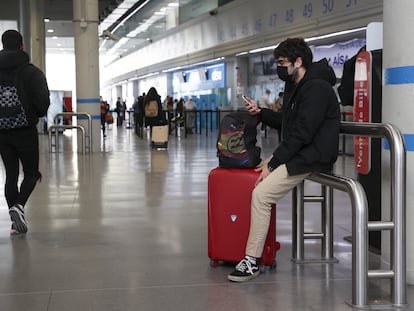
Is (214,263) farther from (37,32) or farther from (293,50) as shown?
(37,32)

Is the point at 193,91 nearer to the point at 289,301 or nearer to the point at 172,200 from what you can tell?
the point at 172,200

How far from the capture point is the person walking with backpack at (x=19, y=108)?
599cm

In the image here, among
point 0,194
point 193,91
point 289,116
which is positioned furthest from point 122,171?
point 193,91

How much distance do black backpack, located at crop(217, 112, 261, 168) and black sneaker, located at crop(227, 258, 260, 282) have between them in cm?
67

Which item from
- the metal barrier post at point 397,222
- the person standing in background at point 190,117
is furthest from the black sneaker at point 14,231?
the person standing in background at point 190,117

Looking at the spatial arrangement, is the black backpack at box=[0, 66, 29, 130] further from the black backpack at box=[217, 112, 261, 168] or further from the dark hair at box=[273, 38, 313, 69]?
the dark hair at box=[273, 38, 313, 69]

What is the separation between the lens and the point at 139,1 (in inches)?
1516

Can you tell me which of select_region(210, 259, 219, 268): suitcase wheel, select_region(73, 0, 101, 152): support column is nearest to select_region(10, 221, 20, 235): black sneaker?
select_region(210, 259, 219, 268): suitcase wheel

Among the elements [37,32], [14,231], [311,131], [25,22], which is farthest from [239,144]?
[25,22]

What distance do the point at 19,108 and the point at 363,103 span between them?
2.90 meters

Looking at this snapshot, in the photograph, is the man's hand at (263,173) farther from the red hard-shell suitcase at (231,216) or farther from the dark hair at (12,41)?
the dark hair at (12,41)

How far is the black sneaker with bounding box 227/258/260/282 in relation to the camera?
14.6ft

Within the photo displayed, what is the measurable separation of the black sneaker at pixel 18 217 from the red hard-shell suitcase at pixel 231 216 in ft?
6.87

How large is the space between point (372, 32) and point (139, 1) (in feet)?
112
